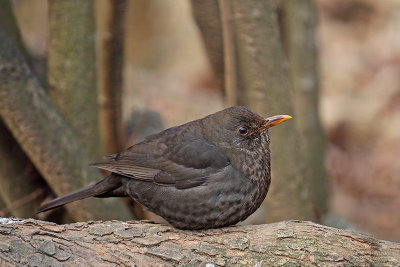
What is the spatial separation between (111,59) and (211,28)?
31.0 inches

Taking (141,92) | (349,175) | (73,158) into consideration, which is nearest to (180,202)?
(73,158)

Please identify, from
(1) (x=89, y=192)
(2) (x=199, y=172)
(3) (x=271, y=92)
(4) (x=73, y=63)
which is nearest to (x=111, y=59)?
(4) (x=73, y=63)

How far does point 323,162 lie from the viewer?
612 centimetres

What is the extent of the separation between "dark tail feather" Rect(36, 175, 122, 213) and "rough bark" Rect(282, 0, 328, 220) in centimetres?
229

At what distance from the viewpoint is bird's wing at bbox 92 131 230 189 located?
3881mm

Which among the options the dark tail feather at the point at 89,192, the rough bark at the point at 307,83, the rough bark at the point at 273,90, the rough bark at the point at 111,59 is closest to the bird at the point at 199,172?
the dark tail feather at the point at 89,192

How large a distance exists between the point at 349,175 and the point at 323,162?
2791 millimetres

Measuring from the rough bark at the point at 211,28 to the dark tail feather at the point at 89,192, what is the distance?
1.67m

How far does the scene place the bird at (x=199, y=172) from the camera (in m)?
3.74

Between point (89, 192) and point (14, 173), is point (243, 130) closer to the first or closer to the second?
point (89, 192)

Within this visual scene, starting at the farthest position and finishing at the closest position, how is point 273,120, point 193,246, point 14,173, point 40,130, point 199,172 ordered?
point 14,173 → point 40,130 → point 273,120 → point 199,172 → point 193,246

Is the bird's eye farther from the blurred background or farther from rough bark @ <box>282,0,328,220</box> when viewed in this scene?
rough bark @ <box>282,0,328,220</box>

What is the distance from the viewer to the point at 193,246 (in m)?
3.49

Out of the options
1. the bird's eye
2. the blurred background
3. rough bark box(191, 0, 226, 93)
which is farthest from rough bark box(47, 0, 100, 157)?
the bird's eye
